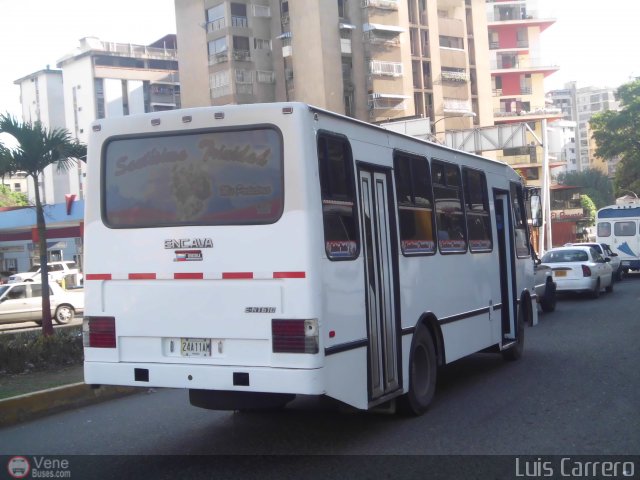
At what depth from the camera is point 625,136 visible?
6856 centimetres

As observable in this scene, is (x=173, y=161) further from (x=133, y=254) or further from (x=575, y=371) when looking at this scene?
(x=575, y=371)

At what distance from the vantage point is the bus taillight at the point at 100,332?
7.53 meters

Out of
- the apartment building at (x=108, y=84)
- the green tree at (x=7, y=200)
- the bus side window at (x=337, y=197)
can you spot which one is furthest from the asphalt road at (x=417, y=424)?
the apartment building at (x=108, y=84)

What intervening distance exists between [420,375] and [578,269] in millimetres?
16886

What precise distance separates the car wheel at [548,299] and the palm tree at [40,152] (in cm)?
1197

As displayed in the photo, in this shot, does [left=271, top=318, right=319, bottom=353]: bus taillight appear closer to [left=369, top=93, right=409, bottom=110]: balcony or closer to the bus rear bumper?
the bus rear bumper

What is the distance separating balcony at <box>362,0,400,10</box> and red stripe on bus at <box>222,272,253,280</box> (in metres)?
56.2

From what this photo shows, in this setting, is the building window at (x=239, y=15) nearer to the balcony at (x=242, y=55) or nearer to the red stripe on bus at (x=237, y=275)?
the balcony at (x=242, y=55)

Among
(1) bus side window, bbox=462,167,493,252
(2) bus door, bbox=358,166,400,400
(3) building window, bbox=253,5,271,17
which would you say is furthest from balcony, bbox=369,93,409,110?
(2) bus door, bbox=358,166,400,400

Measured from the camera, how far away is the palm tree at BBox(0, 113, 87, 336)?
16094 millimetres

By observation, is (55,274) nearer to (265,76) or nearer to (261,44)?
(265,76)

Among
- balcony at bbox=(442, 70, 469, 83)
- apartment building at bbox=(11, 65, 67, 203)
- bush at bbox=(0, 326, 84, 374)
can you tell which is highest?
apartment building at bbox=(11, 65, 67, 203)

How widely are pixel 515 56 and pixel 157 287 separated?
8472 cm

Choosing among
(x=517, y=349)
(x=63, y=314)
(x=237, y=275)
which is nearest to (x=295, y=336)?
(x=237, y=275)
